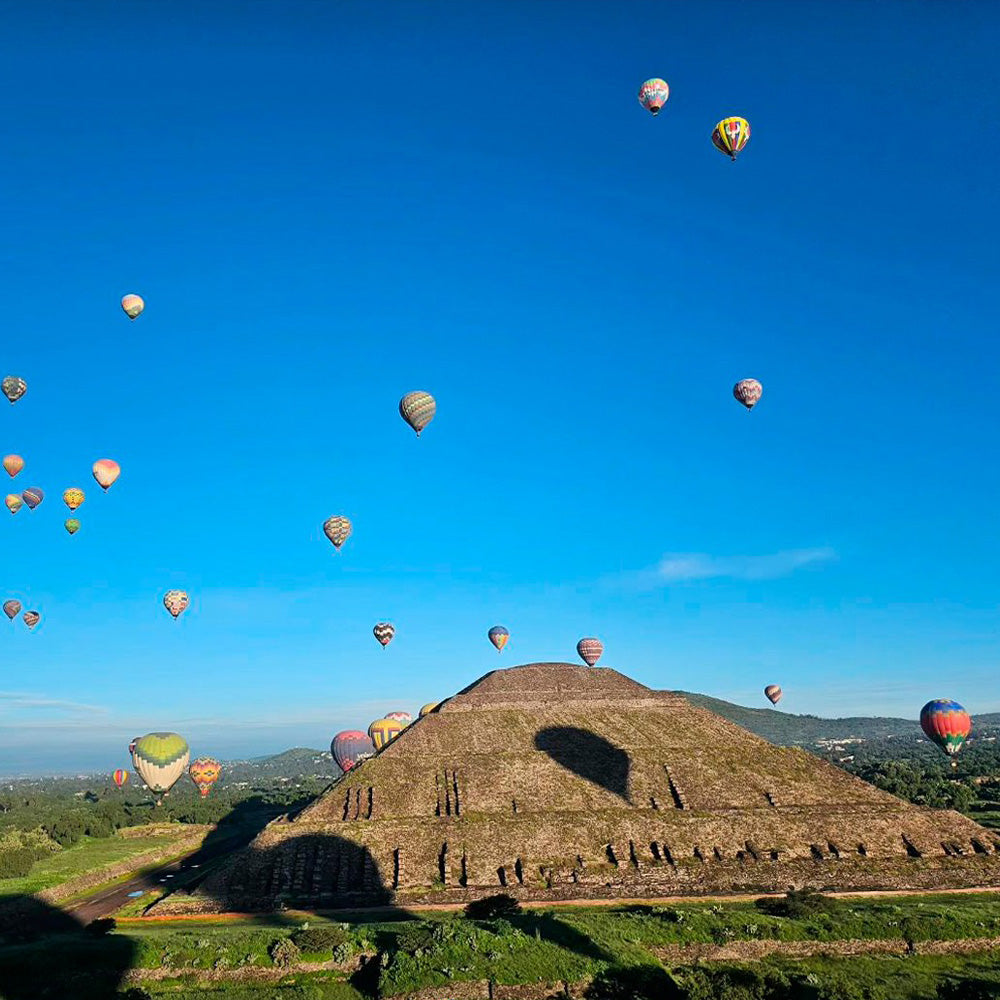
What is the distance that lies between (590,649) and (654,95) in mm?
74684

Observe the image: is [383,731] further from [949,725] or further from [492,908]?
[949,725]

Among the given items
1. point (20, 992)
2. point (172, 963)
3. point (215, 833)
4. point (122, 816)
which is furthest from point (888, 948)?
point (122, 816)

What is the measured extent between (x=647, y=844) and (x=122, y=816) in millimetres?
107283

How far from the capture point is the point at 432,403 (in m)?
74.8

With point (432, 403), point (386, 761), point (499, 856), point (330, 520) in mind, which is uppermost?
point (432, 403)

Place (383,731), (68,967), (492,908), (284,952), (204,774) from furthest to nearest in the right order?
(204,774) → (383,731) → (492,908) → (284,952) → (68,967)

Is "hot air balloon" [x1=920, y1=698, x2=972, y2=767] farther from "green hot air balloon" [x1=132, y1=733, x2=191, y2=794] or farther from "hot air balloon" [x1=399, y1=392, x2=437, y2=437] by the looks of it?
"green hot air balloon" [x1=132, y1=733, x2=191, y2=794]

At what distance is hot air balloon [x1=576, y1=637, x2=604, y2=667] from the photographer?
110938 millimetres

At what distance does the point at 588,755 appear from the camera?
82938 millimetres

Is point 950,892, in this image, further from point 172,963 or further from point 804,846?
point 172,963

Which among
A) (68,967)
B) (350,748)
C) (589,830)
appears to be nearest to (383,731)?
(350,748)

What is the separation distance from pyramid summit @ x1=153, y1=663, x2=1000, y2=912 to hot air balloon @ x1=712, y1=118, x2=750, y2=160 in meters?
59.4

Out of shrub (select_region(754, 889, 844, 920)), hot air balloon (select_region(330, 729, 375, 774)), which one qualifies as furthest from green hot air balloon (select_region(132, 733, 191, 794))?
shrub (select_region(754, 889, 844, 920))

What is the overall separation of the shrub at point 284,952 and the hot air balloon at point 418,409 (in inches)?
1813
